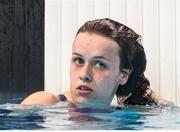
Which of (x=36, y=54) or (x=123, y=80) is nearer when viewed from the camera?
(x=123, y=80)

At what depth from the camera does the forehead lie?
187 centimetres

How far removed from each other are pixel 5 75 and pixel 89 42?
3.29 feet

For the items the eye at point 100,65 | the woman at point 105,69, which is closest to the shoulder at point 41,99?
the woman at point 105,69

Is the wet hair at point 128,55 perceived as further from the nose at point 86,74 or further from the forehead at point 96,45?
the nose at point 86,74

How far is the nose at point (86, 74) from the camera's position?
1.77m

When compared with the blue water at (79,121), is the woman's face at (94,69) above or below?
above

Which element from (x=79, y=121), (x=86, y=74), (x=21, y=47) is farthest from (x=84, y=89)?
(x=21, y=47)

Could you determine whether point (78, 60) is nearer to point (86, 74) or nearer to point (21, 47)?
point (86, 74)

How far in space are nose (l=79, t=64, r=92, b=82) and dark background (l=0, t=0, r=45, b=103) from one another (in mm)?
977

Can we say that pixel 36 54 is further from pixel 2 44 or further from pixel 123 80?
pixel 123 80

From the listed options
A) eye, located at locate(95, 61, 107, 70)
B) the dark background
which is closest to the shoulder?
eye, located at locate(95, 61, 107, 70)

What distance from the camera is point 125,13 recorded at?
2729mm

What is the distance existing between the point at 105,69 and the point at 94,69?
0.21ft

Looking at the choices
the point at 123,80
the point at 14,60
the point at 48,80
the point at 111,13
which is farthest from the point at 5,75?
the point at 123,80
